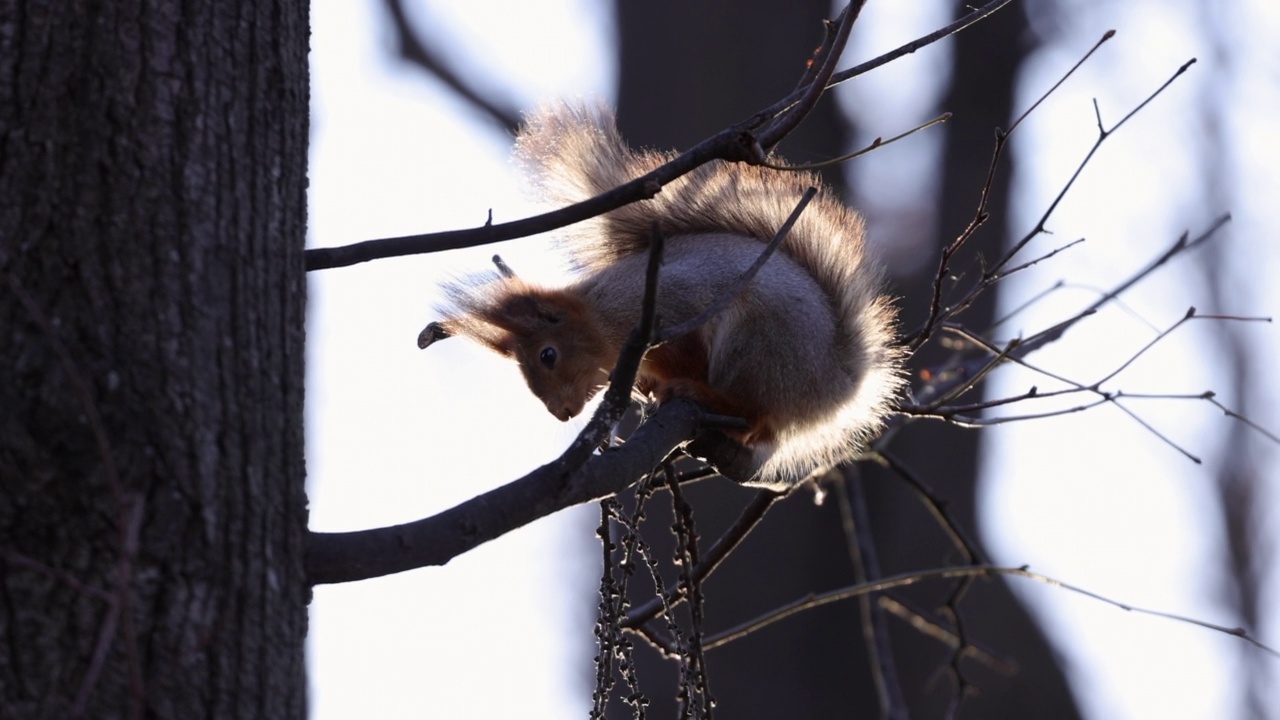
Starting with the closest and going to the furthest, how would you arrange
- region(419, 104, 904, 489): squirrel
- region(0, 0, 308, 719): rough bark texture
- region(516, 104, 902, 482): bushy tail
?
region(0, 0, 308, 719): rough bark texture
region(419, 104, 904, 489): squirrel
region(516, 104, 902, 482): bushy tail

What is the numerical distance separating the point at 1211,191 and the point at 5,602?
9.55 metres

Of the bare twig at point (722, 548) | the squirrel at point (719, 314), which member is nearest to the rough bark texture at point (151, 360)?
the bare twig at point (722, 548)

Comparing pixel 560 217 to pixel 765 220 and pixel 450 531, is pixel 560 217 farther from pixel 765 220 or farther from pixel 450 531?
pixel 765 220

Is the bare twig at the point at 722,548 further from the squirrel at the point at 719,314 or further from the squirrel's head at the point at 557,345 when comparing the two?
the squirrel's head at the point at 557,345

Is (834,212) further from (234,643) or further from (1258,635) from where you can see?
(1258,635)

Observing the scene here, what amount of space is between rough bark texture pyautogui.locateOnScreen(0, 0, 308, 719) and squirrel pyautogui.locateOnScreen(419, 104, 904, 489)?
1.00 m

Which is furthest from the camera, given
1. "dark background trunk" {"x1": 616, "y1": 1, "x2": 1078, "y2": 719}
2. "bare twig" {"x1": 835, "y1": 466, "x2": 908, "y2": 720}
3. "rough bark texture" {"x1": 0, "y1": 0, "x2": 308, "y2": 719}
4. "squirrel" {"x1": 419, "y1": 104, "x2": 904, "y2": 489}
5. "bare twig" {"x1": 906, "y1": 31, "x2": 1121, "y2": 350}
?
"dark background trunk" {"x1": 616, "y1": 1, "x2": 1078, "y2": 719}

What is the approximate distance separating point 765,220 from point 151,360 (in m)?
1.46

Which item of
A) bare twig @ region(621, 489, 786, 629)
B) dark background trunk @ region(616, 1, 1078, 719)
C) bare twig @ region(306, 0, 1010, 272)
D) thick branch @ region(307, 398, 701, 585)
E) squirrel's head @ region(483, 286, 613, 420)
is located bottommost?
thick branch @ region(307, 398, 701, 585)

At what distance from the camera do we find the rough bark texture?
1.13 metres

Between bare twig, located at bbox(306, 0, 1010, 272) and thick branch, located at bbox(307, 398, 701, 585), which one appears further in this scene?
bare twig, located at bbox(306, 0, 1010, 272)

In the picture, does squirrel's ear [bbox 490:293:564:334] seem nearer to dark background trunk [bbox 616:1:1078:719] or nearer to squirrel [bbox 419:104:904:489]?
squirrel [bbox 419:104:904:489]

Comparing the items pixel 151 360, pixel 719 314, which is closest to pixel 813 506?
pixel 719 314

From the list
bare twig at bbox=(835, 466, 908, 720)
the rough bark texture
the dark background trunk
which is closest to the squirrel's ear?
bare twig at bbox=(835, 466, 908, 720)
